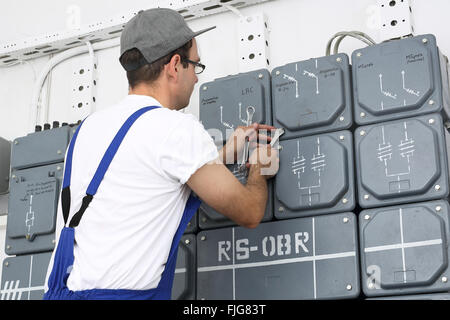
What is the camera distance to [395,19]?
220 centimetres

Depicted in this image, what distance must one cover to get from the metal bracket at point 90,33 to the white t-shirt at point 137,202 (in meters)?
1.10

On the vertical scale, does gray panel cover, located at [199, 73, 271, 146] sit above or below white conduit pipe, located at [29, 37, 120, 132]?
below

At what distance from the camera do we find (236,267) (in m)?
1.95

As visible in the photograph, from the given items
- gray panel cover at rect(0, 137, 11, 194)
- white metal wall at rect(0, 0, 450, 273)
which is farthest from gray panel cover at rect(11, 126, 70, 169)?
white metal wall at rect(0, 0, 450, 273)

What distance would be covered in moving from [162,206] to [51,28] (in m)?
1.72

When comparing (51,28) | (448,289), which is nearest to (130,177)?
(448,289)

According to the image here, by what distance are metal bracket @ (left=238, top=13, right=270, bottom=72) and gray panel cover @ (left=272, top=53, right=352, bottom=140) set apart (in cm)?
41

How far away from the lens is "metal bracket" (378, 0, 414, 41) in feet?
7.13

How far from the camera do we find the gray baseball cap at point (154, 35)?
5.94ft

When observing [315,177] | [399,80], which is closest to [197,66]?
[315,177]

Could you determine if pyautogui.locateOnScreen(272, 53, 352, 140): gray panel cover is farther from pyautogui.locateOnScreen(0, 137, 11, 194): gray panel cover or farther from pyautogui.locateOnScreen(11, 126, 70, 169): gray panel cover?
pyautogui.locateOnScreen(0, 137, 11, 194): gray panel cover

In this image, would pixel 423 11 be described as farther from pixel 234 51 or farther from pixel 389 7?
pixel 234 51

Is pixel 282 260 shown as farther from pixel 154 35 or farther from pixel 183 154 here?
pixel 154 35

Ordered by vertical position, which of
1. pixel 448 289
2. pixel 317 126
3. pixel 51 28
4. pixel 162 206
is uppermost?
pixel 51 28
